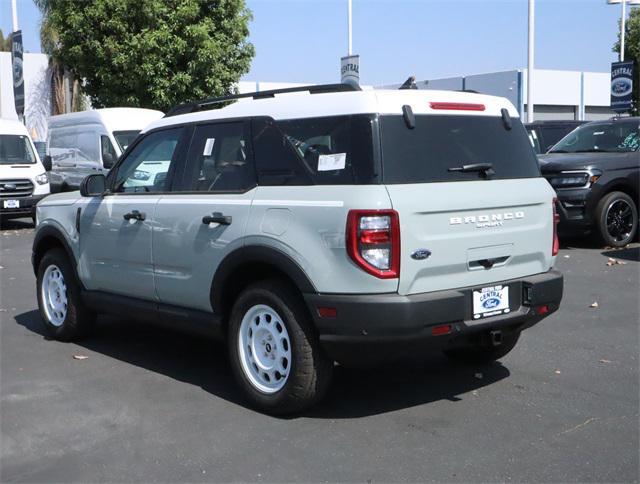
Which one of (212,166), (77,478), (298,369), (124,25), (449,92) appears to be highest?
(124,25)

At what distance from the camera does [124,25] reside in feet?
70.6

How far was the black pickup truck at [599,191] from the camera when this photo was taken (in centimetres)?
1102

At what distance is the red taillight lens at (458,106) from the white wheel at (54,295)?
370 cm

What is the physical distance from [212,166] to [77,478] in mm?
2241

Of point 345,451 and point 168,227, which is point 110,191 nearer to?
point 168,227

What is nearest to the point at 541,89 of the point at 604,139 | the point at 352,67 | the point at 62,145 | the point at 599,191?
the point at 352,67

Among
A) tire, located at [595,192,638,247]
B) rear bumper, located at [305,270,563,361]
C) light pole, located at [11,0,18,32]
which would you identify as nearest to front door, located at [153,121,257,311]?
rear bumper, located at [305,270,563,361]

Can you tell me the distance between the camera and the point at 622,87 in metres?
24.2

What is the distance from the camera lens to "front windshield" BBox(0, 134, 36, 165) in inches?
653

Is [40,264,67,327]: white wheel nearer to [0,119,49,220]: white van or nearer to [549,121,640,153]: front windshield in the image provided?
[549,121,640,153]: front windshield

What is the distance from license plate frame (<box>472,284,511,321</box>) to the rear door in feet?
0.19

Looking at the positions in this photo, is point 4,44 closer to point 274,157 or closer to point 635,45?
point 635,45

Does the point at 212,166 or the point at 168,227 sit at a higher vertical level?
the point at 212,166

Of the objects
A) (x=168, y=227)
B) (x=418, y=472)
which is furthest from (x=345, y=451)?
(x=168, y=227)
